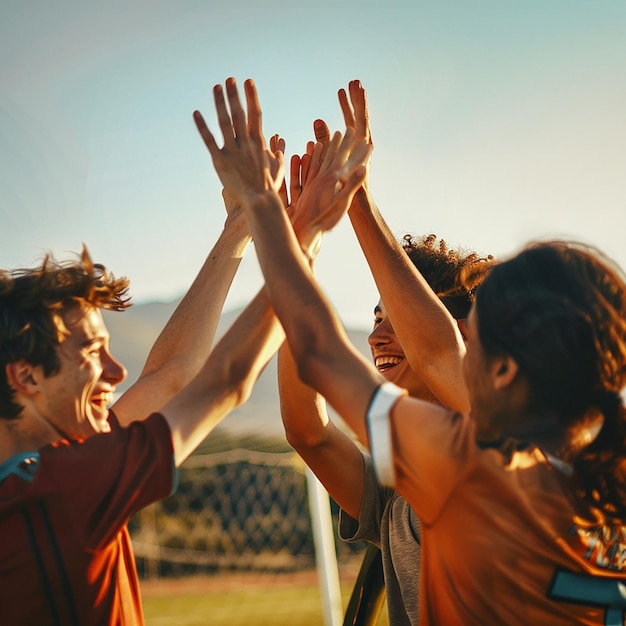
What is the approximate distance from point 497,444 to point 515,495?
0.11 meters

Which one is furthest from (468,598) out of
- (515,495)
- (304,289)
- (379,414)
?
(304,289)

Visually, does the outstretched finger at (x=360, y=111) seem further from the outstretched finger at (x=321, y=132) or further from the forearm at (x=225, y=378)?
the forearm at (x=225, y=378)

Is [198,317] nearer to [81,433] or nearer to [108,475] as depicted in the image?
[81,433]

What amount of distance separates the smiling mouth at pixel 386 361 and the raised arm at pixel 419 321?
50 centimetres

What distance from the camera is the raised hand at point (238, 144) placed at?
229cm

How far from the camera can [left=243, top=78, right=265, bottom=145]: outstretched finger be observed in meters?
2.34

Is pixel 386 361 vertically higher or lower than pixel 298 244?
lower

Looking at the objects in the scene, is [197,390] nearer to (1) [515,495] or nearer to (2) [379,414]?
(2) [379,414]

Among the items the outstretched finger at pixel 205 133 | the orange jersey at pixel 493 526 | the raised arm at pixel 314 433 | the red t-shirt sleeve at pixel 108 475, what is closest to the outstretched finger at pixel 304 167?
the raised arm at pixel 314 433

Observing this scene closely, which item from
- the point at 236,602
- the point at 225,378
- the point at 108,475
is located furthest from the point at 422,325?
the point at 236,602

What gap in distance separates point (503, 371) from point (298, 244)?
0.62 meters

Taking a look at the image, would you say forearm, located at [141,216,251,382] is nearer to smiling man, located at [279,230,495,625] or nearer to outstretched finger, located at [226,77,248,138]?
smiling man, located at [279,230,495,625]

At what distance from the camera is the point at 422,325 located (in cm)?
258

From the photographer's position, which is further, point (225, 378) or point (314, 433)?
point (314, 433)
